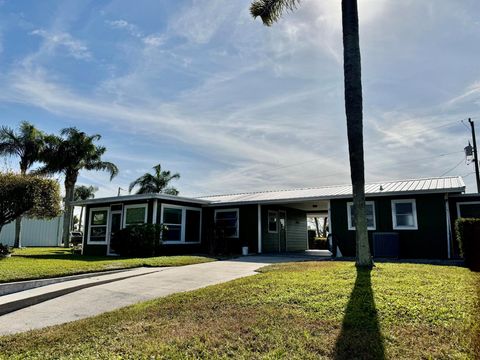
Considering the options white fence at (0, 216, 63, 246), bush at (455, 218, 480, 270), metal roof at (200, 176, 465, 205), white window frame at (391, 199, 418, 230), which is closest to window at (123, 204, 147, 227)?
metal roof at (200, 176, 465, 205)

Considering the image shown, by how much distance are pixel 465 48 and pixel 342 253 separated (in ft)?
28.8

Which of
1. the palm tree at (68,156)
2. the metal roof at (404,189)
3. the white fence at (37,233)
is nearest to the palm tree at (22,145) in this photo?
the palm tree at (68,156)

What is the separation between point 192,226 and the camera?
61.4ft

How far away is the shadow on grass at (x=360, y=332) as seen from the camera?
3.51 metres

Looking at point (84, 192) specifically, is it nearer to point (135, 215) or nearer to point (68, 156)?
point (68, 156)

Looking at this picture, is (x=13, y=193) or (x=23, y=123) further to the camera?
(x=23, y=123)

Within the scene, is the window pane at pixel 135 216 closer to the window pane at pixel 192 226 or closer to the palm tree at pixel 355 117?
the window pane at pixel 192 226

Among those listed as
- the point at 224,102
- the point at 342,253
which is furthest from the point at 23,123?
the point at 342,253

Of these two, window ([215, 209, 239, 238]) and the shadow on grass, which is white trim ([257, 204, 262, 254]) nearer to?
window ([215, 209, 239, 238])

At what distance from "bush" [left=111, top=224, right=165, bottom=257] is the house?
40.3 inches

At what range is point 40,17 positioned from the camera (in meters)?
9.40

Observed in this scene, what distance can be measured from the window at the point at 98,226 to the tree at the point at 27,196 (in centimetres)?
357

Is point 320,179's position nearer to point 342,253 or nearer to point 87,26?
point 342,253

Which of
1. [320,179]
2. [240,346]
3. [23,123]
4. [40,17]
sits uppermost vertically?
[23,123]
